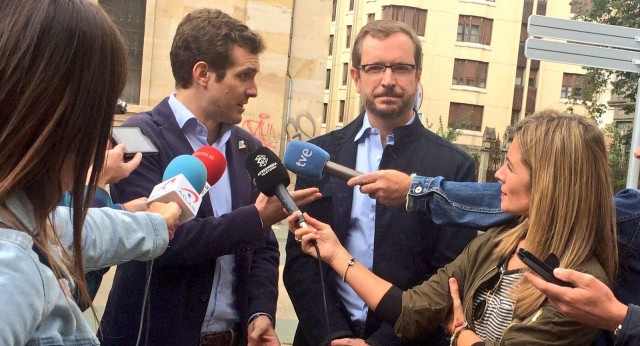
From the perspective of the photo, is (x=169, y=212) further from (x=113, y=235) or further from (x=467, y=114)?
(x=467, y=114)

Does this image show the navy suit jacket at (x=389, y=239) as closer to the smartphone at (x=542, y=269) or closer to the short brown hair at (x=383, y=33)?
the short brown hair at (x=383, y=33)

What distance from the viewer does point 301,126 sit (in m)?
15.0

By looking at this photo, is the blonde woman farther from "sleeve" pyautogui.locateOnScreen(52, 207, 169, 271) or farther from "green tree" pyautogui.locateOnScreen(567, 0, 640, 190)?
"green tree" pyautogui.locateOnScreen(567, 0, 640, 190)

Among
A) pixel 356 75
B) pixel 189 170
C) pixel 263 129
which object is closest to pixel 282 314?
pixel 356 75

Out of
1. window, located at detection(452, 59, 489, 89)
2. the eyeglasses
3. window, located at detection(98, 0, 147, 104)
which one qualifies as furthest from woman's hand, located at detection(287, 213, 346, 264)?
window, located at detection(452, 59, 489, 89)

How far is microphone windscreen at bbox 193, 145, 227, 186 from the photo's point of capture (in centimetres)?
249

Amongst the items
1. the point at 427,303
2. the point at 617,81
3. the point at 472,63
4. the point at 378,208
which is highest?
the point at 472,63

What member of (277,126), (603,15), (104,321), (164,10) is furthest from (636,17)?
(104,321)

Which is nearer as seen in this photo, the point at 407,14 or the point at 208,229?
the point at 208,229

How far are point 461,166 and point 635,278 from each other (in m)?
0.90

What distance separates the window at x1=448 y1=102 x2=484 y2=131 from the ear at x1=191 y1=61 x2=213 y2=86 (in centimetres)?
3972

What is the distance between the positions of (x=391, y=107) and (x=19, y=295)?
2.09 metres

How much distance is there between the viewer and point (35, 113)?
45.3 inches

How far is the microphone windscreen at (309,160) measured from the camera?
2648 mm
